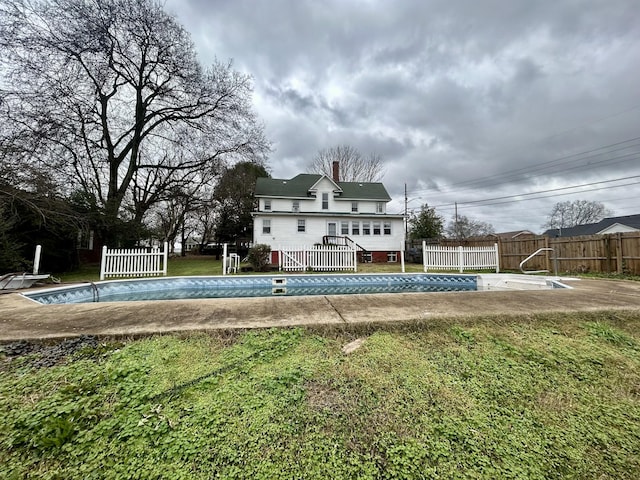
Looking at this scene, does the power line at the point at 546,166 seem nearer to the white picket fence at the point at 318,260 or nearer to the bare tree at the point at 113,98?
the white picket fence at the point at 318,260

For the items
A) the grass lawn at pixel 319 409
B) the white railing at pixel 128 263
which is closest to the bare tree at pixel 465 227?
the white railing at pixel 128 263

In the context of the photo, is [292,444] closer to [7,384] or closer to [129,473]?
[129,473]

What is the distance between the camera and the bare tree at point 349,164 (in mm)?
28969

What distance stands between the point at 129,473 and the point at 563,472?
7.75ft

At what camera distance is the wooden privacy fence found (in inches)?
375

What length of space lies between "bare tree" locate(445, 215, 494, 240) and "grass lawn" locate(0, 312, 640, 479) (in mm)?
40470

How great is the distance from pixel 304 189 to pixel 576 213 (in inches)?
1941

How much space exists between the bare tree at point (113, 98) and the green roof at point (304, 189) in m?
3.31

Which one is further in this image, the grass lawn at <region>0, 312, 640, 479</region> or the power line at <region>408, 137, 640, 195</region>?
the power line at <region>408, 137, 640, 195</region>

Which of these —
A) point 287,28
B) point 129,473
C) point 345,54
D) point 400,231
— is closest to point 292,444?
point 129,473

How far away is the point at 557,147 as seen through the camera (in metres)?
29.3

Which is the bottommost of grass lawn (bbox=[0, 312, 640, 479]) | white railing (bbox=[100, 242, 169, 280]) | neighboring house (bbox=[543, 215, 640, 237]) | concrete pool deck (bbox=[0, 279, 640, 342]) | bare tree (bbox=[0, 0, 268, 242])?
grass lawn (bbox=[0, 312, 640, 479])

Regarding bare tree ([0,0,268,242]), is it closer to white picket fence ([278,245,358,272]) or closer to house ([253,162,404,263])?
house ([253,162,404,263])

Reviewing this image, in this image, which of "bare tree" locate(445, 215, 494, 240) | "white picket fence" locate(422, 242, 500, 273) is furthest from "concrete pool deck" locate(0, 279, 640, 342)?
"bare tree" locate(445, 215, 494, 240)
